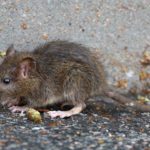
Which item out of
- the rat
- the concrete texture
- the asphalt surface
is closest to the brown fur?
the rat

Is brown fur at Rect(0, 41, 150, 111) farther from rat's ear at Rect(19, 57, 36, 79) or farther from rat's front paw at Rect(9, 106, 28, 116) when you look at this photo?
rat's front paw at Rect(9, 106, 28, 116)

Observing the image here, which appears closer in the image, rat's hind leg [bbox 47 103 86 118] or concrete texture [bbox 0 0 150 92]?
rat's hind leg [bbox 47 103 86 118]

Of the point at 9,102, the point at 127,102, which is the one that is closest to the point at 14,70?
the point at 9,102

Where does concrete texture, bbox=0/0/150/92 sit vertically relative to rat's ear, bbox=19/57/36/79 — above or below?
above

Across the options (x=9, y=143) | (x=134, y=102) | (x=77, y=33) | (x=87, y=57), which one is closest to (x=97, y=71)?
(x=87, y=57)

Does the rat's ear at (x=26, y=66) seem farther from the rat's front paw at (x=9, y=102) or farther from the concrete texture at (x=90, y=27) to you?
the concrete texture at (x=90, y=27)

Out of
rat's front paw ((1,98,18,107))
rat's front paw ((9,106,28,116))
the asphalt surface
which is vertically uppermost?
rat's front paw ((1,98,18,107))

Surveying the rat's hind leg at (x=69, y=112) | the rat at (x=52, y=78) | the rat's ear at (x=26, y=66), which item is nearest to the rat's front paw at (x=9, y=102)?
the rat at (x=52, y=78)
